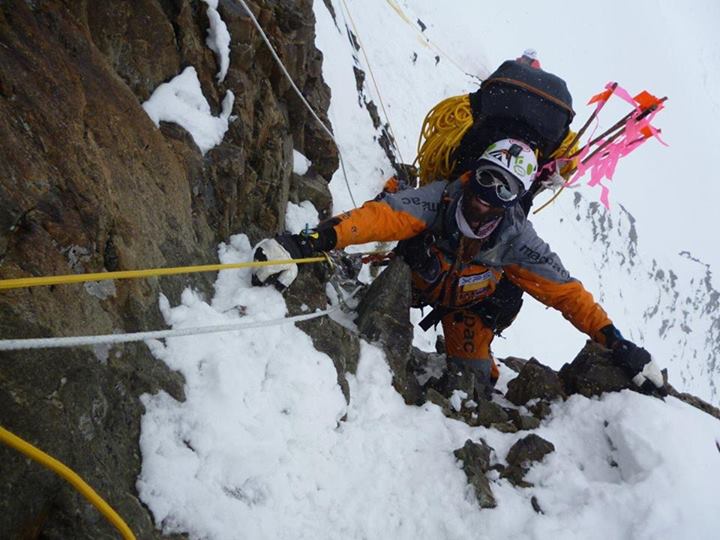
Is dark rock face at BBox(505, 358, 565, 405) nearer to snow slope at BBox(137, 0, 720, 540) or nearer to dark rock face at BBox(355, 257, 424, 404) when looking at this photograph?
snow slope at BBox(137, 0, 720, 540)

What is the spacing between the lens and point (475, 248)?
13.3 feet

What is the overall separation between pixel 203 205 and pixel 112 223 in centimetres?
94

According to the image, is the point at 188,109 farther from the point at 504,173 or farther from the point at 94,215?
the point at 504,173

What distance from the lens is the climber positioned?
348cm

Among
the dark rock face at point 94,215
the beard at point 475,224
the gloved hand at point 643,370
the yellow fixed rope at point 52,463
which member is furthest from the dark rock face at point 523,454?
the yellow fixed rope at point 52,463

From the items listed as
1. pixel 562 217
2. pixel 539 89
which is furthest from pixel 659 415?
pixel 562 217

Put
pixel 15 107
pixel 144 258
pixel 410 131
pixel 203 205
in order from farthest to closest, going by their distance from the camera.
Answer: pixel 410 131 → pixel 203 205 → pixel 144 258 → pixel 15 107

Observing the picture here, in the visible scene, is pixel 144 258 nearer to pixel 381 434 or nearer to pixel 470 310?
pixel 381 434

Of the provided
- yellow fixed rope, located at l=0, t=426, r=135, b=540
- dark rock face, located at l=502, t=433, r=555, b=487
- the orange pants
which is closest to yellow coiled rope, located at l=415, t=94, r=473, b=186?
the orange pants

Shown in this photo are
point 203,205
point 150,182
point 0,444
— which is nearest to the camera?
point 0,444

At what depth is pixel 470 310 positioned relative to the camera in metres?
4.95

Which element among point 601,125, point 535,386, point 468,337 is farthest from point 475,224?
point 601,125

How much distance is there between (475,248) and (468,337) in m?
1.19

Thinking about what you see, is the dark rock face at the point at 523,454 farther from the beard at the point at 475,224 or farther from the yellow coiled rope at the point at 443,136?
the yellow coiled rope at the point at 443,136
